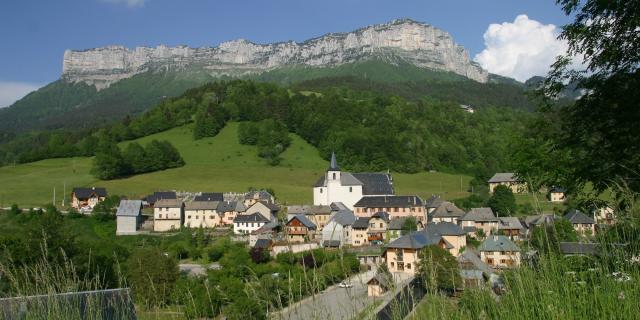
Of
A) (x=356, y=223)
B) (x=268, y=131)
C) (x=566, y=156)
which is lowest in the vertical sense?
(x=356, y=223)

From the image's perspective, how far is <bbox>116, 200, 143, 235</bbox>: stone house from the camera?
63125 millimetres

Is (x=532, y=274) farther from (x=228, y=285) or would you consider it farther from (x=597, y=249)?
(x=228, y=285)

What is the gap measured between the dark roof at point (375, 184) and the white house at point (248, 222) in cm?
1887

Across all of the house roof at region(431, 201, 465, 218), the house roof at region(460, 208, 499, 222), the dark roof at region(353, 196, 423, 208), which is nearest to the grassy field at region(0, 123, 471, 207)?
the dark roof at region(353, 196, 423, 208)

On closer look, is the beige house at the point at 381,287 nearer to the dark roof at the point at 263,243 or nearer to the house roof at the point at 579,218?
the house roof at the point at 579,218

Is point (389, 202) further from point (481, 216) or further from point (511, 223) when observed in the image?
point (511, 223)

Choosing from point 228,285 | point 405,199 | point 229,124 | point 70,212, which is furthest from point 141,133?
point 228,285

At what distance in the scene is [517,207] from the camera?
65.6 metres

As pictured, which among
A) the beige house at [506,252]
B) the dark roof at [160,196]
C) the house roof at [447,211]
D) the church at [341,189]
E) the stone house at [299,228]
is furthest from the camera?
the church at [341,189]

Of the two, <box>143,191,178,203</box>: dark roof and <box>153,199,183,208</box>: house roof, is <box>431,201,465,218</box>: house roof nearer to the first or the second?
<box>153,199,183,208</box>: house roof

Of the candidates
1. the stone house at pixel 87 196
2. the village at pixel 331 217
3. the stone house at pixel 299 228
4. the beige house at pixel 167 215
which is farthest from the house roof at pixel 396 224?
the stone house at pixel 87 196

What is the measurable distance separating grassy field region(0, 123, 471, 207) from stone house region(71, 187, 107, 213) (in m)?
2.55

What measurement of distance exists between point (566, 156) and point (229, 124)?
109 meters

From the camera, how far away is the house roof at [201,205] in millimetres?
70188
